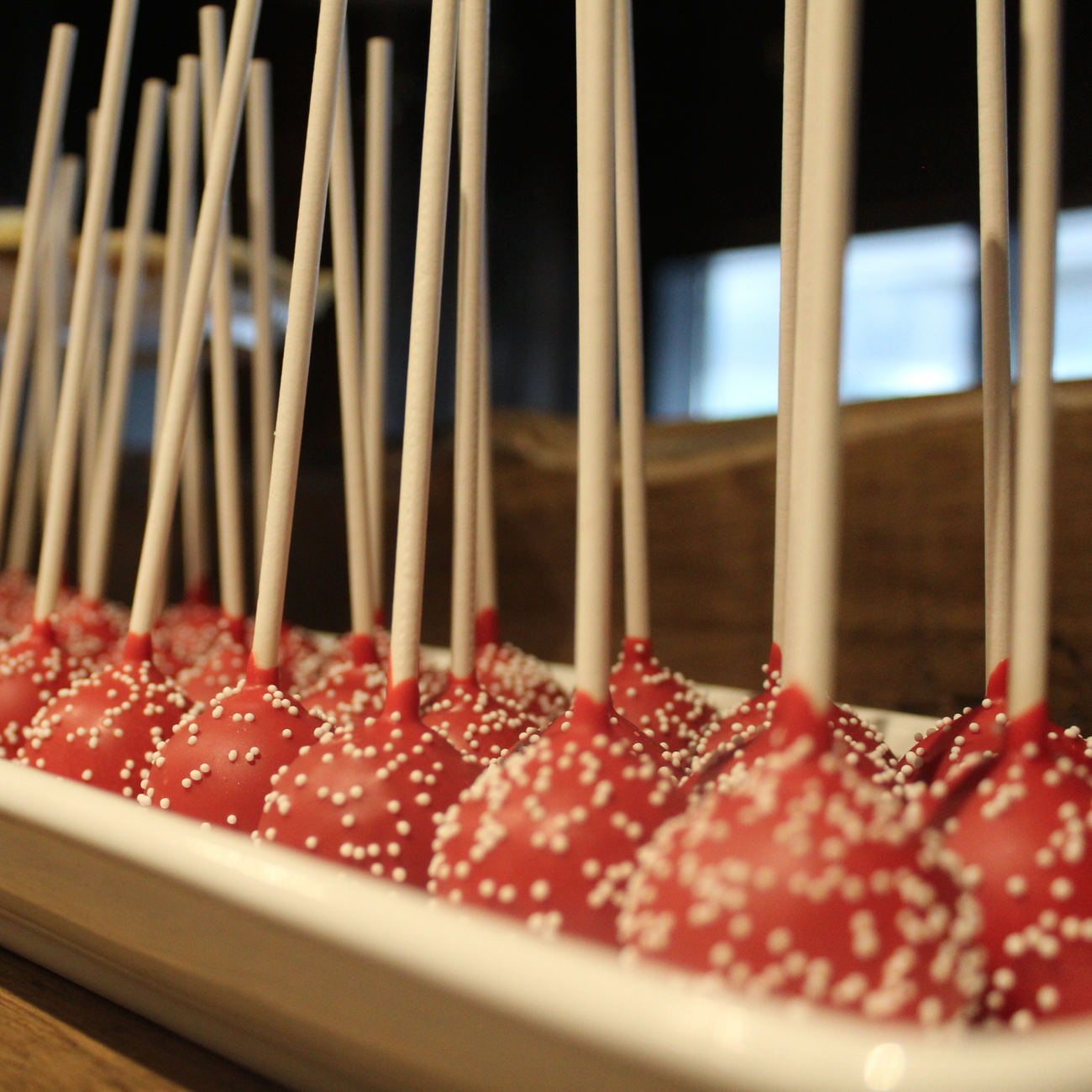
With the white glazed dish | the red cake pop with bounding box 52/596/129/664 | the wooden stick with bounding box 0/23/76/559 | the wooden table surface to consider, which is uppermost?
the wooden stick with bounding box 0/23/76/559

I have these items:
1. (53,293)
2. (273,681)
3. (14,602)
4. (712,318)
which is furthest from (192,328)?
(712,318)

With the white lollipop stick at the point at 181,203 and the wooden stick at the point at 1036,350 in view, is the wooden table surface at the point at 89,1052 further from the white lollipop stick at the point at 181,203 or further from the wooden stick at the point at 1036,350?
the white lollipop stick at the point at 181,203

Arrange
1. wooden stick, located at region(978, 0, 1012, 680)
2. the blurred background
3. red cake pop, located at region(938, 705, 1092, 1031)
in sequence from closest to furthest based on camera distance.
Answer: red cake pop, located at region(938, 705, 1092, 1031) < wooden stick, located at region(978, 0, 1012, 680) < the blurred background

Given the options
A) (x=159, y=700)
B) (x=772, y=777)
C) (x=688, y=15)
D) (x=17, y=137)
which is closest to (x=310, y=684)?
(x=159, y=700)

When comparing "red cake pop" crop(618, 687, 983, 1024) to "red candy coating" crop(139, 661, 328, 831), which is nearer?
"red cake pop" crop(618, 687, 983, 1024)

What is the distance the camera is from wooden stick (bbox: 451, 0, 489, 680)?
23.1 inches

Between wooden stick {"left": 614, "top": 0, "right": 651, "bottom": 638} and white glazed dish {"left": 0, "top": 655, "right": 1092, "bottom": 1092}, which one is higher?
wooden stick {"left": 614, "top": 0, "right": 651, "bottom": 638}

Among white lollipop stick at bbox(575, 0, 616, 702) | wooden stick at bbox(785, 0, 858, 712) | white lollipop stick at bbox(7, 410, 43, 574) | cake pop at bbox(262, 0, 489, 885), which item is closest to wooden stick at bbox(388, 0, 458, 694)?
cake pop at bbox(262, 0, 489, 885)

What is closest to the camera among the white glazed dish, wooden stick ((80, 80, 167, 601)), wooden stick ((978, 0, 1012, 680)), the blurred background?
the white glazed dish

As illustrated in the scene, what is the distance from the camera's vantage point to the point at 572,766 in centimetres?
41

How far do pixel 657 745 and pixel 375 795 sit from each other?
14 cm

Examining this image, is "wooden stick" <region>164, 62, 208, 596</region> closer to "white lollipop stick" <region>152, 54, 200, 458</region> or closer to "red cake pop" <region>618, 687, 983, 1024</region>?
"white lollipop stick" <region>152, 54, 200, 458</region>

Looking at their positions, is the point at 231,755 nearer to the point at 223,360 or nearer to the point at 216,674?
the point at 216,674

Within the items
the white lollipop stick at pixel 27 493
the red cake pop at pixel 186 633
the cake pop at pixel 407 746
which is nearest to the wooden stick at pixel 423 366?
the cake pop at pixel 407 746
